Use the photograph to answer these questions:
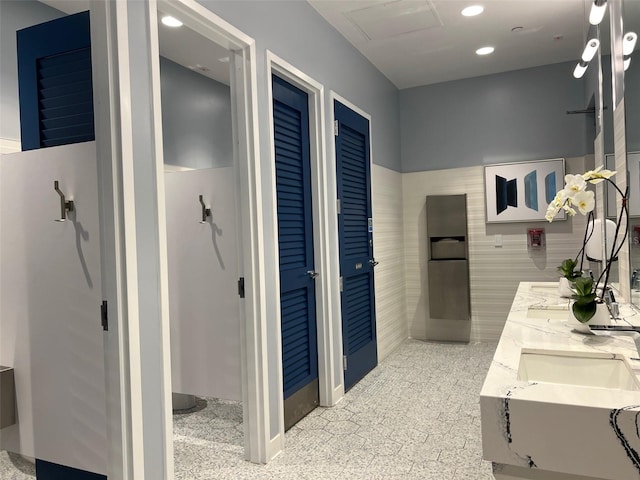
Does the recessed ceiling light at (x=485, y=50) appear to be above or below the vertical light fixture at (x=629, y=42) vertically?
above

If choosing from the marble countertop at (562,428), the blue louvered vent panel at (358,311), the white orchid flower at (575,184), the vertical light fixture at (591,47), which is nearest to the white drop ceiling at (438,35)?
the vertical light fixture at (591,47)

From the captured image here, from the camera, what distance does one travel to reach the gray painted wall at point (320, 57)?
2.54 meters

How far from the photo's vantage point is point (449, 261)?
4.96 metres

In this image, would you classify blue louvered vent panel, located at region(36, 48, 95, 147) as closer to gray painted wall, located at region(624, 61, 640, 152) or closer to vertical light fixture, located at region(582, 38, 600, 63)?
gray painted wall, located at region(624, 61, 640, 152)

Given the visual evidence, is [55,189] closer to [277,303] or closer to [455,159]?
[277,303]

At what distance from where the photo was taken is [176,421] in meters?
3.15

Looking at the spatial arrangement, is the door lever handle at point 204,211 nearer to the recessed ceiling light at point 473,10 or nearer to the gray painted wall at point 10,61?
the gray painted wall at point 10,61

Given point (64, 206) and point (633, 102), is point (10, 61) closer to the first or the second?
point (64, 206)

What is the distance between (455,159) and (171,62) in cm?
293

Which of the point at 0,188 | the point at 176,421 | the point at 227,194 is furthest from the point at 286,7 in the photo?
the point at 176,421

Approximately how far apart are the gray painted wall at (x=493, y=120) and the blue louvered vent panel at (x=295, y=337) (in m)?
2.71

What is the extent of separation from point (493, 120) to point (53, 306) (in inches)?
172

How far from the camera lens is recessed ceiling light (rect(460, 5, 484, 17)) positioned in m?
3.38

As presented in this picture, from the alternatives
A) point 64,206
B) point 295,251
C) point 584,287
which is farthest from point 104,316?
point 584,287
